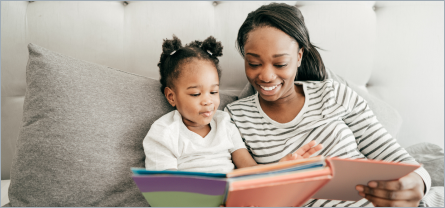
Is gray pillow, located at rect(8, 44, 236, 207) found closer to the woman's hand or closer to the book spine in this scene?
the book spine

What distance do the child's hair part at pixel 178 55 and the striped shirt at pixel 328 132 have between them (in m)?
0.33

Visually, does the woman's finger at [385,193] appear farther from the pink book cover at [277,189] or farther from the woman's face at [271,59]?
the woman's face at [271,59]

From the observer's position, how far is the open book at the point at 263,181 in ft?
1.85

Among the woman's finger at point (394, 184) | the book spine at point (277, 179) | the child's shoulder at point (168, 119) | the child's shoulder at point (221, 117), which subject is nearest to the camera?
the book spine at point (277, 179)

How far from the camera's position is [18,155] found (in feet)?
2.97

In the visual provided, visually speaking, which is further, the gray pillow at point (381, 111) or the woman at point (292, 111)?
the gray pillow at point (381, 111)

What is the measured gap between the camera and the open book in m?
0.56

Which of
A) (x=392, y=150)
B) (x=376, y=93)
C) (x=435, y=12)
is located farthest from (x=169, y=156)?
(x=435, y=12)

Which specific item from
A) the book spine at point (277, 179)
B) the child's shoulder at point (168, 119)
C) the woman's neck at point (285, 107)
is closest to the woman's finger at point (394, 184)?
the book spine at point (277, 179)

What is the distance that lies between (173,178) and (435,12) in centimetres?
179

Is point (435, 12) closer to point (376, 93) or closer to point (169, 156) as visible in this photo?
point (376, 93)

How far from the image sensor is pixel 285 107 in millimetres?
1169

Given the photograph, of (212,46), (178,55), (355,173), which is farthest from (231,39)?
(355,173)

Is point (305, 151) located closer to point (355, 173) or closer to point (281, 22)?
point (355, 173)
